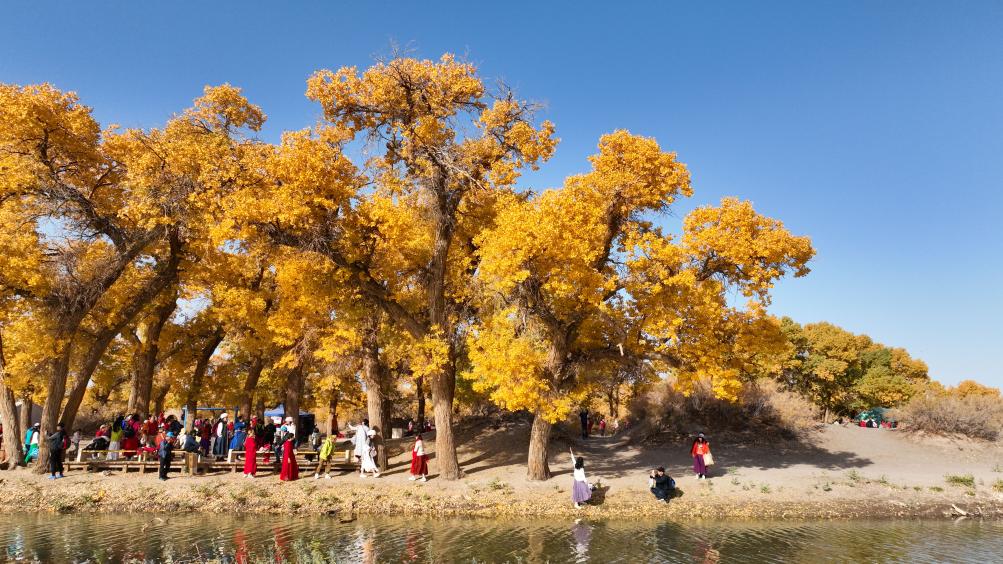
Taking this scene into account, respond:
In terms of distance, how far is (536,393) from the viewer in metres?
16.2

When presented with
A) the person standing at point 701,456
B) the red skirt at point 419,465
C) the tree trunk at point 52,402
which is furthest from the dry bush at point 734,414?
the tree trunk at point 52,402

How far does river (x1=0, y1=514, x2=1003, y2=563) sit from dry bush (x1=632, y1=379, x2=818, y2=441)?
1003 cm

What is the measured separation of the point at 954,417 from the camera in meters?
25.2

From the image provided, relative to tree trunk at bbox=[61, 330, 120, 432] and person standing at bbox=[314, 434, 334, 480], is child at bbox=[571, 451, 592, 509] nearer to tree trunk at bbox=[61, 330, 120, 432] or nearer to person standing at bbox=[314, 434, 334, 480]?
person standing at bbox=[314, 434, 334, 480]

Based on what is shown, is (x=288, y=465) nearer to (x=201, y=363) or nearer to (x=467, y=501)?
(x=467, y=501)

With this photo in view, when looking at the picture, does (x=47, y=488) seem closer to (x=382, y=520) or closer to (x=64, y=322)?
(x=64, y=322)

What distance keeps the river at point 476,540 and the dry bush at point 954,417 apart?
12.1 metres

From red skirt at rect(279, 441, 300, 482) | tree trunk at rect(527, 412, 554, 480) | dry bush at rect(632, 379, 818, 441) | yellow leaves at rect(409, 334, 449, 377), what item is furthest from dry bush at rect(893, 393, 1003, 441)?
red skirt at rect(279, 441, 300, 482)

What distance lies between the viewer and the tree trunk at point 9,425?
19.6 metres

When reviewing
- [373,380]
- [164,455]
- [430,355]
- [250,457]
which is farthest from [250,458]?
[430,355]

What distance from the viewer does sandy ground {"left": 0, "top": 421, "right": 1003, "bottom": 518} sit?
54.2 ft

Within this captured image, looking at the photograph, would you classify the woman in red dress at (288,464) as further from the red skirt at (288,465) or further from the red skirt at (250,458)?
the red skirt at (250,458)

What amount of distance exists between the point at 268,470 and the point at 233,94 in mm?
14231

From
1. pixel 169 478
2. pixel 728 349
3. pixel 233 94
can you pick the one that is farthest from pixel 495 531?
pixel 233 94
